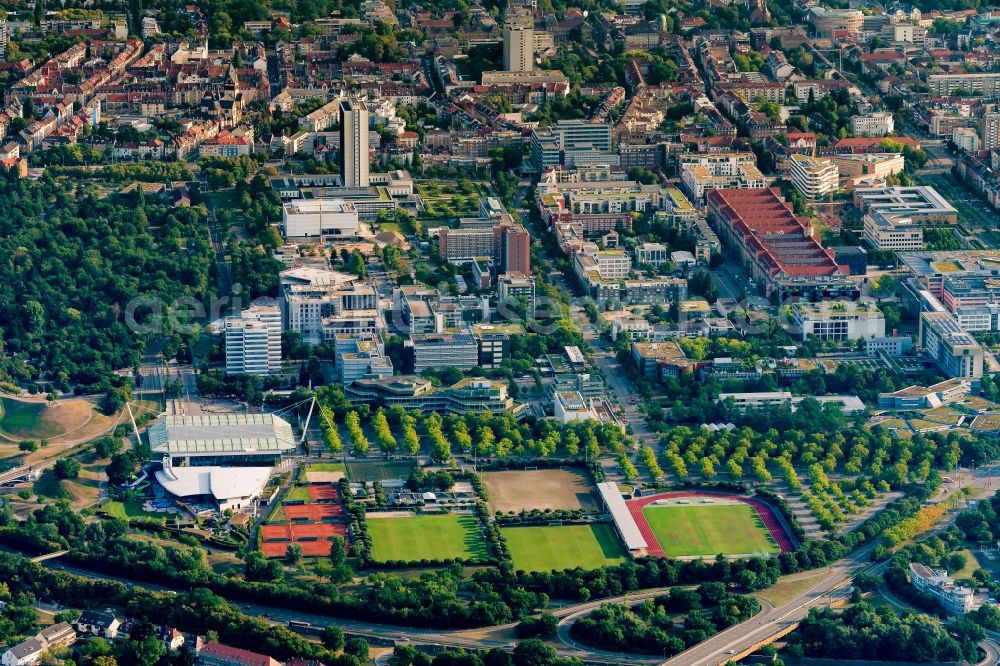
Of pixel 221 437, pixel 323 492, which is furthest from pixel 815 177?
pixel 323 492

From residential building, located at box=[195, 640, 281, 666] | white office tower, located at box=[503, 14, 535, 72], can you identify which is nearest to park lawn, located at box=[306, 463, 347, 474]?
residential building, located at box=[195, 640, 281, 666]

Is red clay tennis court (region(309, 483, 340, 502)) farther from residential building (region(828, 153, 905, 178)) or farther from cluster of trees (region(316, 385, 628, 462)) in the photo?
residential building (region(828, 153, 905, 178))

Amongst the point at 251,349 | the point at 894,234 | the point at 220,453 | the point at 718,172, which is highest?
the point at 718,172

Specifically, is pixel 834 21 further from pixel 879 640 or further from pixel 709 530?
pixel 879 640

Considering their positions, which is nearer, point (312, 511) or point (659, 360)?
point (312, 511)

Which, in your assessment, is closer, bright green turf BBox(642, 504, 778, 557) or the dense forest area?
bright green turf BBox(642, 504, 778, 557)

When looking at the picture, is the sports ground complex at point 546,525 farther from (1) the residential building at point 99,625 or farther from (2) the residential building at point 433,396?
(1) the residential building at point 99,625

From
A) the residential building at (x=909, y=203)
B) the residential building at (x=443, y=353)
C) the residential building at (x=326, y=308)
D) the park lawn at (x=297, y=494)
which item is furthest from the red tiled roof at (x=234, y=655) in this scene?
the residential building at (x=909, y=203)
